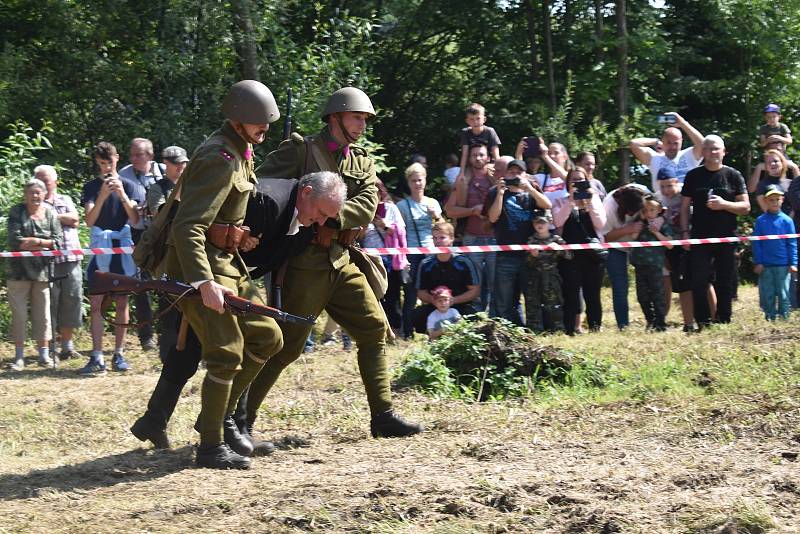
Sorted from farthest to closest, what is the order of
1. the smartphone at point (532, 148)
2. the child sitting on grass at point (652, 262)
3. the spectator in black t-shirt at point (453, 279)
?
1. the smartphone at point (532, 148)
2. the child sitting on grass at point (652, 262)
3. the spectator in black t-shirt at point (453, 279)

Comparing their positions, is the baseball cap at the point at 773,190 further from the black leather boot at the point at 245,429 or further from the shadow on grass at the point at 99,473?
the shadow on grass at the point at 99,473

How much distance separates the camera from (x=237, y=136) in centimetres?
670

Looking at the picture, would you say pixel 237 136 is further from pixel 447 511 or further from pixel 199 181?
pixel 447 511

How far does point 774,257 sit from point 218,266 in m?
7.53

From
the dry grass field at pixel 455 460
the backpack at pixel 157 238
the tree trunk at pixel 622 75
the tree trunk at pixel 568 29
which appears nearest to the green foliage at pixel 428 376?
the dry grass field at pixel 455 460

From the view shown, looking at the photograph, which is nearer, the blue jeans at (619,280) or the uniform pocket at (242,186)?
the uniform pocket at (242,186)

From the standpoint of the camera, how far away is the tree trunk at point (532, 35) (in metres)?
19.3

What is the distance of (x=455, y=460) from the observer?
6.77m

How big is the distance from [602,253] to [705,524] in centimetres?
703

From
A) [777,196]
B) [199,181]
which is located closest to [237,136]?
[199,181]

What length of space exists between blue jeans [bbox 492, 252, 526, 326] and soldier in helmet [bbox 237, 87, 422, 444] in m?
4.80

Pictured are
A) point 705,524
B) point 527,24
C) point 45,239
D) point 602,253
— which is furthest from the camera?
point 527,24

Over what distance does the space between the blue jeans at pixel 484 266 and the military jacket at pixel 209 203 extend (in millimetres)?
5744

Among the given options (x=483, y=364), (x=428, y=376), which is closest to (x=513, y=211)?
(x=483, y=364)
